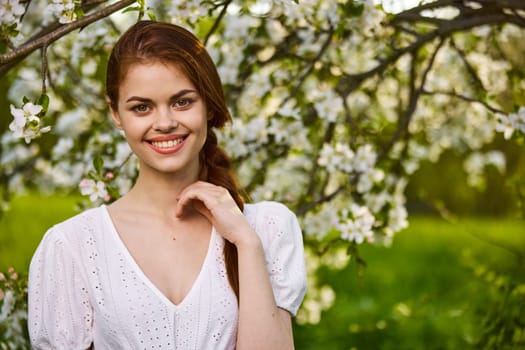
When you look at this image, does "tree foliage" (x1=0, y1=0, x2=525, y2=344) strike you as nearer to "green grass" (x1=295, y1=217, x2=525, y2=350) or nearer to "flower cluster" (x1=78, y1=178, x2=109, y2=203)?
"flower cluster" (x1=78, y1=178, x2=109, y2=203)

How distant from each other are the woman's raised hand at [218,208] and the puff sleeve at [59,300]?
0.31m

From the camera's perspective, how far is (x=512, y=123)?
275 centimetres

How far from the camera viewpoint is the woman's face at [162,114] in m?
1.89

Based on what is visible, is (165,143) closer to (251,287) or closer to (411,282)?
(251,287)

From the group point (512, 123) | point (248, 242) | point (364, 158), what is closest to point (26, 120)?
point (248, 242)

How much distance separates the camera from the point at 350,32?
312 centimetres

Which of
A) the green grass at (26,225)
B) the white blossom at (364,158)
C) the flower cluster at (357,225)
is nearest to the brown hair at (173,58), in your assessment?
Answer: the flower cluster at (357,225)

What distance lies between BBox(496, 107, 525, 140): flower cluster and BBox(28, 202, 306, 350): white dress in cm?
118

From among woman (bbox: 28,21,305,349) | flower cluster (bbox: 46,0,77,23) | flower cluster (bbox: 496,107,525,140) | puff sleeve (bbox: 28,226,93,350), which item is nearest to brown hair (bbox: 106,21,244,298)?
woman (bbox: 28,21,305,349)

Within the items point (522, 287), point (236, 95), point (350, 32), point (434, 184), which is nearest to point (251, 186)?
point (236, 95)

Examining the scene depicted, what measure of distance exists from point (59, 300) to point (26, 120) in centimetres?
46

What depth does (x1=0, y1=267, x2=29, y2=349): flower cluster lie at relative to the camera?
94.2 inches

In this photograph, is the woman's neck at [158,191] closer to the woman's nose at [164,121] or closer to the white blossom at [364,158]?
the woman's nose at [164,121]

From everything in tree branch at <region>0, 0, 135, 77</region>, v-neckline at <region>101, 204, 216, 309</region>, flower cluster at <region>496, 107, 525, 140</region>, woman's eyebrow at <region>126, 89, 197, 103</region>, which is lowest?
v-neckline at <region>101, 204, 216, 309</region>
